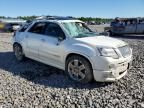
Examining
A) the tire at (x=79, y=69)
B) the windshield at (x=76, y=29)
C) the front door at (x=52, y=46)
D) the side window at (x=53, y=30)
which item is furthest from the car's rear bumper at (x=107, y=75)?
the side window at (x=53, y=30)

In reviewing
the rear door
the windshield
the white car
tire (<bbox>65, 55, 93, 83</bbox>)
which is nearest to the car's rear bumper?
the white car

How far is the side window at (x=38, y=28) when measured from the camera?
7592 mm

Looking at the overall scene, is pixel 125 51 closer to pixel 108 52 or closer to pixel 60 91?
pixel 108 52

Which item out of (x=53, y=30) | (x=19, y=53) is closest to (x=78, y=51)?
(x=53, y=30)

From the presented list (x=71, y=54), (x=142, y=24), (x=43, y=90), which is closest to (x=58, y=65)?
(x=71, y=54)

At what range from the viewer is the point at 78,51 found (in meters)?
6.03

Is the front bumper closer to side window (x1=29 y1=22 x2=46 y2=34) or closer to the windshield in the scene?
the windshield

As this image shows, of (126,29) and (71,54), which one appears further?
(126,29)

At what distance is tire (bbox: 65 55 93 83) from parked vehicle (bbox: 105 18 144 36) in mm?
15694

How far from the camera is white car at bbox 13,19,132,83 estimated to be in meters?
5.75

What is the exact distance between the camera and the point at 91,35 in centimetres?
694

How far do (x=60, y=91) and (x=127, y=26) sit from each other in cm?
1681

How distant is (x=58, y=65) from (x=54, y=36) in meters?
0.86

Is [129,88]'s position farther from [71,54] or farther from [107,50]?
[71,54]
